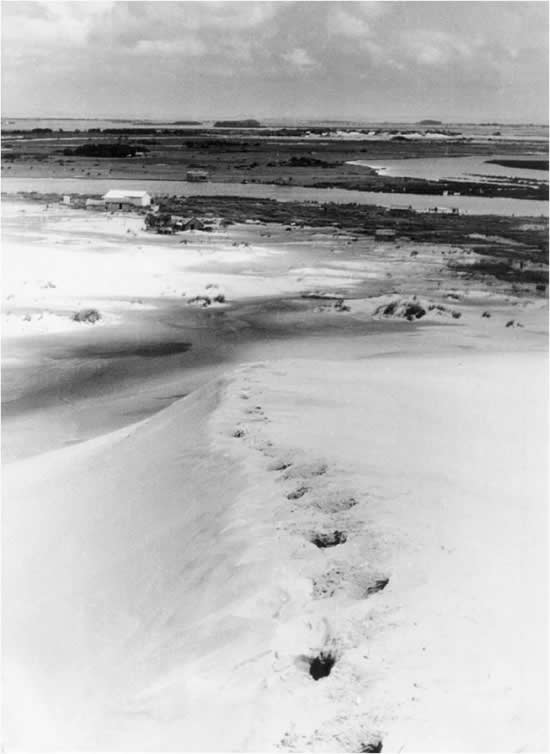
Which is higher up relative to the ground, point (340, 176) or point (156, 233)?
point (340, 176)

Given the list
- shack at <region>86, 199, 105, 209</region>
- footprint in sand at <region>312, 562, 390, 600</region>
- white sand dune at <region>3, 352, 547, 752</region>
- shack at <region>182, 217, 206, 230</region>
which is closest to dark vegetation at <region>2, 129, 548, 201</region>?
shack at <region>86, 199, 105, 209</region>

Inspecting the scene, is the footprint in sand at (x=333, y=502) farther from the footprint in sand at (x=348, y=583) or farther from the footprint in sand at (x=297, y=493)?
the footprint in sand at (x=348, y=583)

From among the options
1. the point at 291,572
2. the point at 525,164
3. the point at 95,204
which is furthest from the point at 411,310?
the point at 95,204

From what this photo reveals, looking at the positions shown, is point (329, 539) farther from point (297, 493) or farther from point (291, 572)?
point (297, 493)

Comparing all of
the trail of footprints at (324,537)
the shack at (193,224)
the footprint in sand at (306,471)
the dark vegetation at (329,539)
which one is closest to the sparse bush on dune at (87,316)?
the shack at (193,224)

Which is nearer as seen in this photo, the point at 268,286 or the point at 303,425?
the point at 303,425

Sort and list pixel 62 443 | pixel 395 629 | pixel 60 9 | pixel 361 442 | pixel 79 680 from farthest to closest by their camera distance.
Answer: pixel 62 443, pixel 60 9, pixel 361 442, pixel 79 680, pixel 395 629

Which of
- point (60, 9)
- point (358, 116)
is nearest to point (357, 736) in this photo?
point (358, 116)

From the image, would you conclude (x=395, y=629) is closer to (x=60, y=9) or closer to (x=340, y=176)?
(x=60, y=9)
